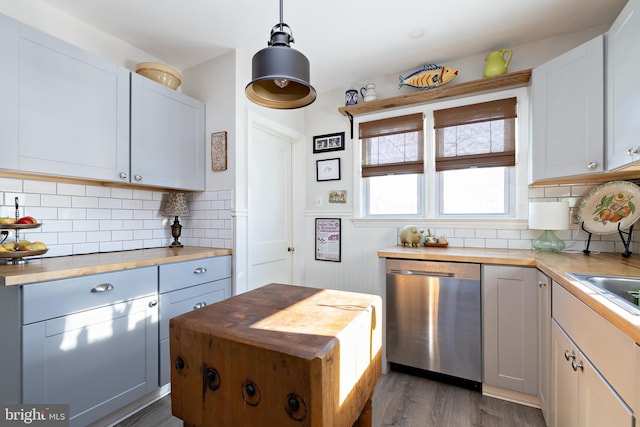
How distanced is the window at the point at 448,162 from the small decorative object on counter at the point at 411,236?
284mm

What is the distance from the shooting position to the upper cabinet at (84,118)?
160cm

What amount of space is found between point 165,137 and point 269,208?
117 centimetres

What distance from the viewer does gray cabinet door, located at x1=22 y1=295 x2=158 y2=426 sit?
1.41 metres

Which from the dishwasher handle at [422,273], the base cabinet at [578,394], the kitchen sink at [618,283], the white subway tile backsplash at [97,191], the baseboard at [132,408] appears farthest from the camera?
the white subway tile backsplash at [97,191]

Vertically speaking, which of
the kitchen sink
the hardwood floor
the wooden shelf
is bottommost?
the hardwood floor

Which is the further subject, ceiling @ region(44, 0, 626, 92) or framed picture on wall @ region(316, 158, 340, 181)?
framed picture on wall @ region(316, 158, 340, 181)

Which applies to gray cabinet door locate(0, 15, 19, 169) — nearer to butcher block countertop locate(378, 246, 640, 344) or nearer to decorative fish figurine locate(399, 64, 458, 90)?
butcher block countertop locate(378, 246, 640, 344)

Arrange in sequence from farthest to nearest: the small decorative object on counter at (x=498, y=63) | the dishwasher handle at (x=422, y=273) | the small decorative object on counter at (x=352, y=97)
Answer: the small decorative object on counter at (x=352, y=97), the small decorative object on counter at (x=498, y=63), the dishwasher handle at (x=422, y=273)

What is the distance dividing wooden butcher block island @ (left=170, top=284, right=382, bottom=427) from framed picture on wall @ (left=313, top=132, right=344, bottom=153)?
7.43 feet

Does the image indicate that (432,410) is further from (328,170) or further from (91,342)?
(328,170)

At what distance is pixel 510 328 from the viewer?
75.7 inches

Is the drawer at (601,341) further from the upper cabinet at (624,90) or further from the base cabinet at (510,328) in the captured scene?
the upper cabinet at (624,90)

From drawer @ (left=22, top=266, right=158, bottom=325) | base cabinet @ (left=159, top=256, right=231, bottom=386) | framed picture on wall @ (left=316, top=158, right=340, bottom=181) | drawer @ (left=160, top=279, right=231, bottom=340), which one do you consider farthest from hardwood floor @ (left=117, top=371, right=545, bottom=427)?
framed picture on wall @ (left=316, top=158, right=340, bottom=181)

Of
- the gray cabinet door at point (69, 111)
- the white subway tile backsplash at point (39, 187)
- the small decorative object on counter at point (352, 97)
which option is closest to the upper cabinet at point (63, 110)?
the gray cabinet door at point (69, 111)
